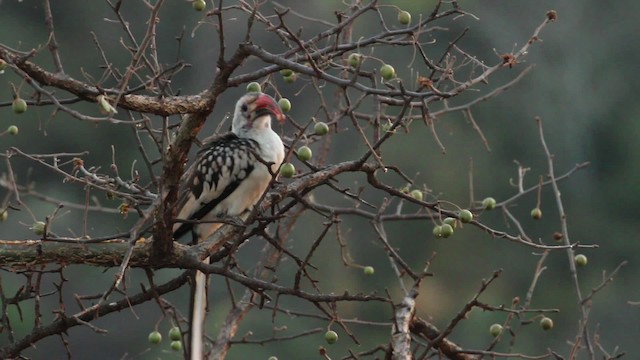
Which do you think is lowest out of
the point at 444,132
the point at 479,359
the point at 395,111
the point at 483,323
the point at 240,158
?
the point at 479,359

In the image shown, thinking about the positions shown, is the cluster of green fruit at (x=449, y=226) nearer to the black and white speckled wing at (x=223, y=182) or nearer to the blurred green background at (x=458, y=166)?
the black and white speckled wing at (x=223, y=182)

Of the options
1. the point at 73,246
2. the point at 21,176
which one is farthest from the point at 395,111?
the point at 21,176

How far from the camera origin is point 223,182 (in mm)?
3402

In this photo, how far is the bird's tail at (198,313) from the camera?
292 cm

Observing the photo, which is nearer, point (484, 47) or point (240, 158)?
point (240, 158)

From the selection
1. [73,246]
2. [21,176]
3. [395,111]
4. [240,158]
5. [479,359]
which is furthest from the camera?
[21,176]

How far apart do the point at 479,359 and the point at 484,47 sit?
9354 millimetres

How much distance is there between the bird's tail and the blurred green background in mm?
7678

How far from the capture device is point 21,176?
36.9 ft

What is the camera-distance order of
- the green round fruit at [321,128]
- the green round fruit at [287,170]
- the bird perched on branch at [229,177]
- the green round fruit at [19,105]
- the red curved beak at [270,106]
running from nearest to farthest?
the green round fruit at [19,105]
the green round fruit at [287,170]
the green round fruit at [321,128]
the red curved beak at [270,106]
the bird perched on branch at [229,177]

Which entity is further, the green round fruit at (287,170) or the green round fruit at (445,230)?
the green round fruit at (445,230)

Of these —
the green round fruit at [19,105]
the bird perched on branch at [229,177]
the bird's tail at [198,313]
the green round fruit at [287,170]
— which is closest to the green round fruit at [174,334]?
the bird's tail at [198,313]

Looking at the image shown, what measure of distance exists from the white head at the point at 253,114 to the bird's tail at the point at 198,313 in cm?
53

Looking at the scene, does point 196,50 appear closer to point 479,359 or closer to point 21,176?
point 21,176
